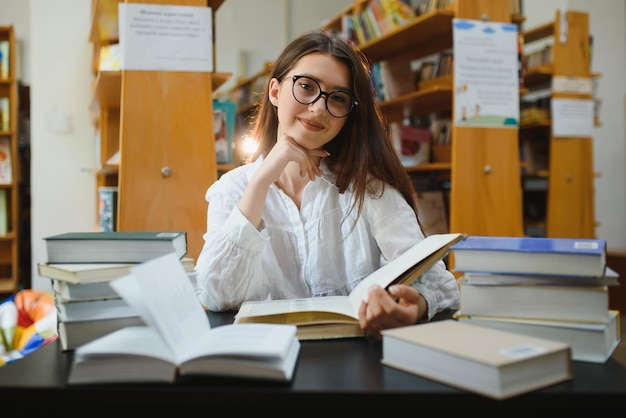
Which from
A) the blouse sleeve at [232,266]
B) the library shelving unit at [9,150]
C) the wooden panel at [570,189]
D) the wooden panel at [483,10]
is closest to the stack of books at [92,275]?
the blouse sleeve at [232,266]

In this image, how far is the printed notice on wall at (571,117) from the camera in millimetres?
3268

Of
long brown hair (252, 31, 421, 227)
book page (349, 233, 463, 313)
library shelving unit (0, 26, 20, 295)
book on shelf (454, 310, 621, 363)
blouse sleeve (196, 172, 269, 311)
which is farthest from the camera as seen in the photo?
library shelving unit (0, 26, 20, 295)

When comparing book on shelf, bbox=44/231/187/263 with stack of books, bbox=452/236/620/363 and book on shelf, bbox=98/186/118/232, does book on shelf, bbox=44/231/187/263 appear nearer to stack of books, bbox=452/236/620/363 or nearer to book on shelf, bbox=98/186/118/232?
stack of books, bbox=452/236/620/363

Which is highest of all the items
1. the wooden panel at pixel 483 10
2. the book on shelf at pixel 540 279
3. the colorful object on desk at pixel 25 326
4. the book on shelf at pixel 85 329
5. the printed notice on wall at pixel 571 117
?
the wooden panel at pixel 483 10

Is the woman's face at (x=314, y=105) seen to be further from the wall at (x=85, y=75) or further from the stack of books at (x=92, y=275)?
the wall at (x=85, y=75)

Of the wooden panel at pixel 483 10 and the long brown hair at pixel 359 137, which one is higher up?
the wooden panel at pixel 483 10

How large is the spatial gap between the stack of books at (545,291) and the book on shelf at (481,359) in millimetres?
83

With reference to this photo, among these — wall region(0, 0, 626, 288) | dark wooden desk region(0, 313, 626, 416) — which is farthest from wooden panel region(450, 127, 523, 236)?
wall region(0, 0, 626, 288)

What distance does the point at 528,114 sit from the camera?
3744mm

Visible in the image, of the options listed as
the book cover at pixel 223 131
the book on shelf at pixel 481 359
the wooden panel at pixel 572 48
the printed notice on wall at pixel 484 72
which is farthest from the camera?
the wooden panel at pixel 572 48

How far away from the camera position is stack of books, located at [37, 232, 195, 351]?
78 centimetres

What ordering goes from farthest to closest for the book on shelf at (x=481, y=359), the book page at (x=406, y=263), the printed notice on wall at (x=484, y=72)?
the printed notice on wall at (x=484, y=72) < the book page at (x=406, y=263) < the book on shelf at (x=481, y=359)

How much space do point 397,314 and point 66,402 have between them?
44 cm

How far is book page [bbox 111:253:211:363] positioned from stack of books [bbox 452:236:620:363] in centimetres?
37
